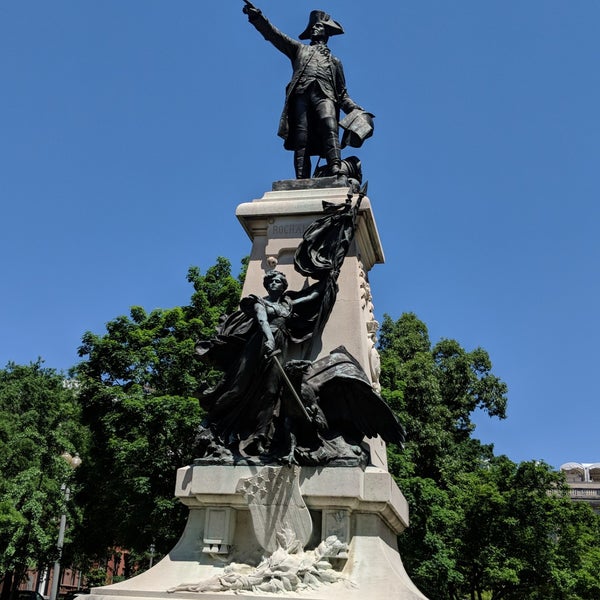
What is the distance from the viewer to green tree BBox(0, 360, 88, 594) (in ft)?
70.8

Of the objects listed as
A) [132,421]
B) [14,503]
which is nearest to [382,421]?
[132,421]

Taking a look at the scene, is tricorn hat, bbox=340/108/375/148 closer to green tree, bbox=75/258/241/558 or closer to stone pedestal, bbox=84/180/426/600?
stone pedestal, bbox=84/180/426/600

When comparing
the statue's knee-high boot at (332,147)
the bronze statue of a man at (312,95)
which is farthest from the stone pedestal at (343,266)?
the bronze statue of a man at (312,95)

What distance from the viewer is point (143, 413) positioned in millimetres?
18812

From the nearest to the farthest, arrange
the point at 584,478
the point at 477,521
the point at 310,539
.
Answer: the point at 310,539, the point at 477,521, the point at 584,478

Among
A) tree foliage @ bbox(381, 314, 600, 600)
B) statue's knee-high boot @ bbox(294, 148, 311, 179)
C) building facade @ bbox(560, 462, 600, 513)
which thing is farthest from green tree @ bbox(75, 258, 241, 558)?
building facade @ bbox(560, 462, 600, 513)

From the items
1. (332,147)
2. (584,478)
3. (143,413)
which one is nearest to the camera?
(332,147)

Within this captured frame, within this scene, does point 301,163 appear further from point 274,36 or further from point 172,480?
point 172,480

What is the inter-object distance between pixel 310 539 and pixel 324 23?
6.97 meters

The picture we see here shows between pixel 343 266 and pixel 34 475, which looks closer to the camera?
pixel 343 266

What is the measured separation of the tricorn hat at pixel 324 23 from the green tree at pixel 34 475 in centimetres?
1599

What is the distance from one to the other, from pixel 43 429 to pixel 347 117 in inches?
769

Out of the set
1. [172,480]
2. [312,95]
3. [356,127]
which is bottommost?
[172,480]

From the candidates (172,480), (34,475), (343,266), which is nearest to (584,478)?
(34,475)
